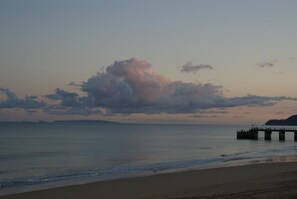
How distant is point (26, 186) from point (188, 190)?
29.9ft

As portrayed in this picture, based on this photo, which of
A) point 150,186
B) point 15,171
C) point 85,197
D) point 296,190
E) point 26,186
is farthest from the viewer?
point 15,171

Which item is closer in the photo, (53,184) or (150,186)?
(150,186)

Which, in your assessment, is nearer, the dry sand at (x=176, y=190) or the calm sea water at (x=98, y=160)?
the dry sand at (x=176, y=190)

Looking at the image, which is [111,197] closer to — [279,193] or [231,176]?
[279,193]

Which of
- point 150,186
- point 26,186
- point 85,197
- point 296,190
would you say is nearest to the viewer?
point 296,190

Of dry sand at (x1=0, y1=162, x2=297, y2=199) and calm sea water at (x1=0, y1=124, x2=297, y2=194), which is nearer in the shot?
dry sand at (x1=0, y1=162, x2=297, y2=199)

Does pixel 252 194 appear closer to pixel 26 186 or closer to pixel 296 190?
pixel 296 190

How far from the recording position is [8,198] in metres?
16.5

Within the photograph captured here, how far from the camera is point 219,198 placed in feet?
45.7

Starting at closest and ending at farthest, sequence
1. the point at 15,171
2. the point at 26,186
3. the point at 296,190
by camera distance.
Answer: the point at 296,190
the point at 26,186
the point at 15,171

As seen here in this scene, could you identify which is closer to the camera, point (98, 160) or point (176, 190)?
point (176, 190)

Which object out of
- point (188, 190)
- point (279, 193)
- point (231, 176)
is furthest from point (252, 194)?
point (231, 176)

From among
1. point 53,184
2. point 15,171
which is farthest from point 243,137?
point 53,184

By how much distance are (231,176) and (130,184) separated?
6115 mm
